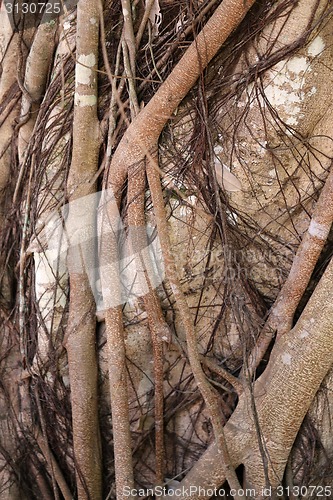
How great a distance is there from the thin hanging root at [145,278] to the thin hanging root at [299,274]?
329mm

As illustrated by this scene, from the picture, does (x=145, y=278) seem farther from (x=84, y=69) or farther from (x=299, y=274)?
(x=84, y=69)

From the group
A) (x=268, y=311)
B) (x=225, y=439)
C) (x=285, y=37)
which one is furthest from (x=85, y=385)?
(x=285, y=37)

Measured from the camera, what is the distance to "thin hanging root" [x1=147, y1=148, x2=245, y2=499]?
5.88ft

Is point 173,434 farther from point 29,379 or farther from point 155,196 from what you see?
point 155,196

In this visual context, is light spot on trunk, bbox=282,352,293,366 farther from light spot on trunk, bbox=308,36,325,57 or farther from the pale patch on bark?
the pale patch on bark

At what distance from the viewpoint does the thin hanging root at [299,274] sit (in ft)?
5.89

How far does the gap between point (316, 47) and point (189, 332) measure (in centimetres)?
100

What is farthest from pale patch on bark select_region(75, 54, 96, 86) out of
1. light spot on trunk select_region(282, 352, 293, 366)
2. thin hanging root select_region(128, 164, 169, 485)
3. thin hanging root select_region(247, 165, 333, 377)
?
light spot on trunk select_region(282, 352, 293, 366)

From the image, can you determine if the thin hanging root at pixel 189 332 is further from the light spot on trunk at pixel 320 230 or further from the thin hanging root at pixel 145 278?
the light spot on trunk at pixel 320 230

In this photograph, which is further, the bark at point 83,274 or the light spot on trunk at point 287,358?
the bark at point 83,274

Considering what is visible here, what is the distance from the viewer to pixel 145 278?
1.94 meters

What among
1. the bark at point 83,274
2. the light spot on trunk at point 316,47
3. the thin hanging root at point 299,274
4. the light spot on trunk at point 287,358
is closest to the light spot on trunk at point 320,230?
the thin hanging root at point 299,274

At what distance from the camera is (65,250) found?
203 centimetres

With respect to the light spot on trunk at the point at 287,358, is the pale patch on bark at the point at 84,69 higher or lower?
higher
